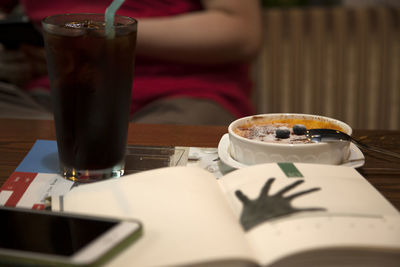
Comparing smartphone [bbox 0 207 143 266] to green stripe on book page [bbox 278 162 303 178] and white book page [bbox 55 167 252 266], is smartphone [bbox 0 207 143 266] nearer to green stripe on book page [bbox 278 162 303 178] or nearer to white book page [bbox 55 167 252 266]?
white book page [bbox 55 167 252 266]

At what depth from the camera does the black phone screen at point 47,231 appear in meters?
0.40

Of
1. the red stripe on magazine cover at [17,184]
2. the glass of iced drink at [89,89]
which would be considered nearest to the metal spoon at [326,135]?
the glass of iced drink at [89,89]

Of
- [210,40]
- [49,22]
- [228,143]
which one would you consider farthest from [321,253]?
[210,40]

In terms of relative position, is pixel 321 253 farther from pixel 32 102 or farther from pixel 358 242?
pixel 32 102

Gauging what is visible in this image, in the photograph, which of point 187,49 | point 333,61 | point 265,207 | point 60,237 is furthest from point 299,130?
point 333,61

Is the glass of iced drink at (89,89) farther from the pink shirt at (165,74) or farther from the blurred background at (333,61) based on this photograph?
the blurred background at (333,61)

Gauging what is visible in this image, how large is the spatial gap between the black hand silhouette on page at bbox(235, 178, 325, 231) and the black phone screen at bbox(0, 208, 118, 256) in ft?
0.41

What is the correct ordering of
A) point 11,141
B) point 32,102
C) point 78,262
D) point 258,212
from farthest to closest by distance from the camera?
point 32,102 → point 11,141 → point 258,212 → point 78,262

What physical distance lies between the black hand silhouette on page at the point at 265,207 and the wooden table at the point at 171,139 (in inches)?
7.7

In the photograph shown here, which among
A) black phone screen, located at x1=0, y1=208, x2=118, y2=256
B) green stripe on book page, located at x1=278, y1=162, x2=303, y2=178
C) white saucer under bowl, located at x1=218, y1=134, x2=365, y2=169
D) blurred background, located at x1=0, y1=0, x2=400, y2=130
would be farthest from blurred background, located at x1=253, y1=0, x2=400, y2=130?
black phone screen, located at x1=0, y1=208, x2=118, y2=256

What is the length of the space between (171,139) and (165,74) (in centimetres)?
38

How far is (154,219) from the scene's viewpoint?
17.5 inches

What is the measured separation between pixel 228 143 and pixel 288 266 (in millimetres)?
306

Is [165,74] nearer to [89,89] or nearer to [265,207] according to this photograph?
[89,89]
